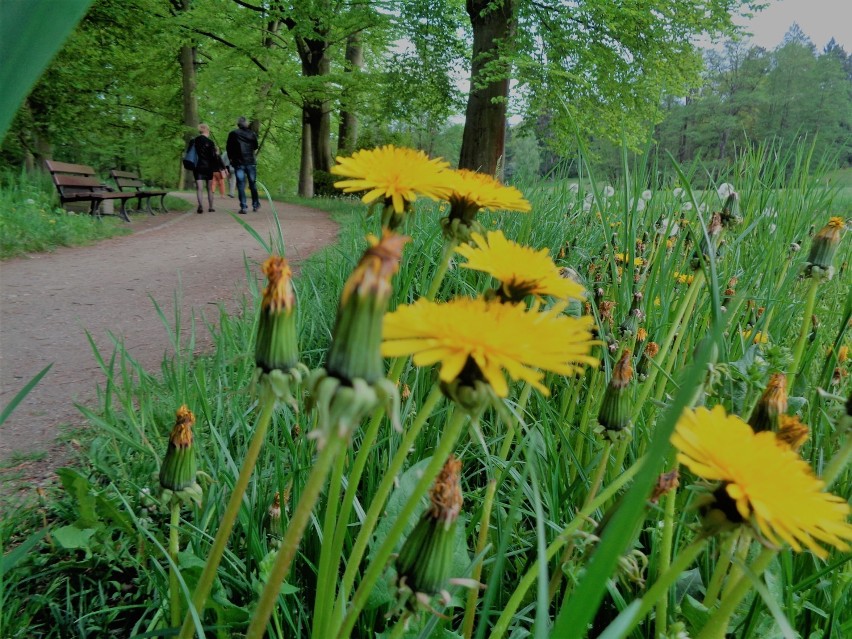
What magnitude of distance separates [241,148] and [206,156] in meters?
0.70

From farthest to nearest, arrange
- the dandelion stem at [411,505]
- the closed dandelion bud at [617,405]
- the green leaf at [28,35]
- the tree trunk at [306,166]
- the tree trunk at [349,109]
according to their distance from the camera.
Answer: the tree trunk at [306,166]
the tree trunk at [349,109]
the closed dandelion bud at [617,405]
the dandelion stem at [411,505]
the green leaf at [28,35]

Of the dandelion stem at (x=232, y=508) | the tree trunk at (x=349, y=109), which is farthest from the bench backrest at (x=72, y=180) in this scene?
the dandelion stem at (x=232, y=508)

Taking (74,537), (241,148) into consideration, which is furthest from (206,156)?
(74,537)

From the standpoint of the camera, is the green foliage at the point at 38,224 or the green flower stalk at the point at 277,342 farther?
the green foliage at the point at 38,224

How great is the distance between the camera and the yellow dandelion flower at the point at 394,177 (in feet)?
2.35

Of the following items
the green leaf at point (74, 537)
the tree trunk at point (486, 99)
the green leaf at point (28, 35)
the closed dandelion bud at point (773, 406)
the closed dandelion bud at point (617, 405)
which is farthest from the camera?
the tree trunk at point (486, 99)

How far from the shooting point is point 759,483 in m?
0.49

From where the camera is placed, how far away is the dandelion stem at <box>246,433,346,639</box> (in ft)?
1.47

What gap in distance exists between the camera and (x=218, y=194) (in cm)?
1638

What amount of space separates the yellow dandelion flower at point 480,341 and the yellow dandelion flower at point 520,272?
14cm

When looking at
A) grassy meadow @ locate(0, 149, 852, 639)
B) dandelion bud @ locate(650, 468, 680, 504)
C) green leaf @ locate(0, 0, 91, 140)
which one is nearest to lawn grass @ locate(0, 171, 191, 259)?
grassy meadow @ locate(0, 149, 852, 639)

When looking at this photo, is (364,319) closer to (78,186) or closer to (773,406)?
(773,406)

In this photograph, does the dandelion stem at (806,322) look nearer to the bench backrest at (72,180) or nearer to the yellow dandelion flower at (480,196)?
the yellow dandelion flower at (480,196)

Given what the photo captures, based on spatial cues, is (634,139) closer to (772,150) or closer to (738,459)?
(772,150)
